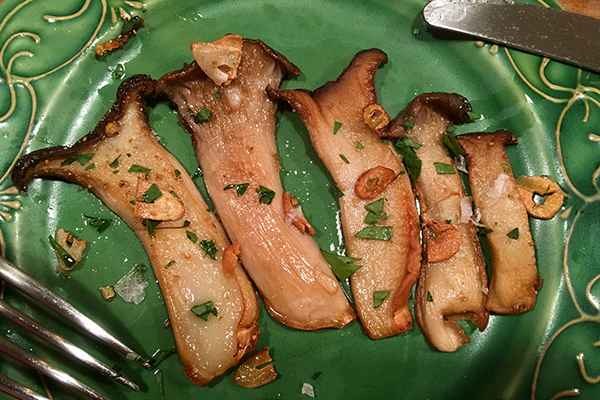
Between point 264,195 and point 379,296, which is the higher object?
point 264,195

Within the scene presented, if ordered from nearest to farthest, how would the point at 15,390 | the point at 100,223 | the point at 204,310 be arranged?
the point at 15,390
the point at 204,310
the point at 100,223

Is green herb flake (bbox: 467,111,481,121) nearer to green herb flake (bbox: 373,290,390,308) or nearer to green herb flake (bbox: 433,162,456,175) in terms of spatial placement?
green herb flake (bbox: 433,162,456,175)

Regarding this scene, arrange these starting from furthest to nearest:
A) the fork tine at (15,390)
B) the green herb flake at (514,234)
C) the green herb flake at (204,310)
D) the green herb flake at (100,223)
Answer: the green herb flake at (100,223)
the green herb flake at (514,234)
the green herb flake at (204,310)
the fork tine at (15,390)

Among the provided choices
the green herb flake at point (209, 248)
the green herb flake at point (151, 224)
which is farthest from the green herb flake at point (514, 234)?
the green herb flake at point (151, 224)

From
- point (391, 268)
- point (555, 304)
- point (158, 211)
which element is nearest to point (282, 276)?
point (391, 268)

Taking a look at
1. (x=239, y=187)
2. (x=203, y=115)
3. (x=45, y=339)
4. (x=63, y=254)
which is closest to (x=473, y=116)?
(x=239, y=187)

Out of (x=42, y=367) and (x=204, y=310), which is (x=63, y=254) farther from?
(x=204, y=310)

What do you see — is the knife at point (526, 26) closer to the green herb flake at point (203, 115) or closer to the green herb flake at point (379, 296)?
the green herb flake at point (203, 115)

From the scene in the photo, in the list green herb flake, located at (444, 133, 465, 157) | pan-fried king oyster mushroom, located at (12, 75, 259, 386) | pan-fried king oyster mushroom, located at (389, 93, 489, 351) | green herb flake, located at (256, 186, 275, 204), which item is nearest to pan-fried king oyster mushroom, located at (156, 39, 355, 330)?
green herb flake, located at (256, 186, 275, 204)
